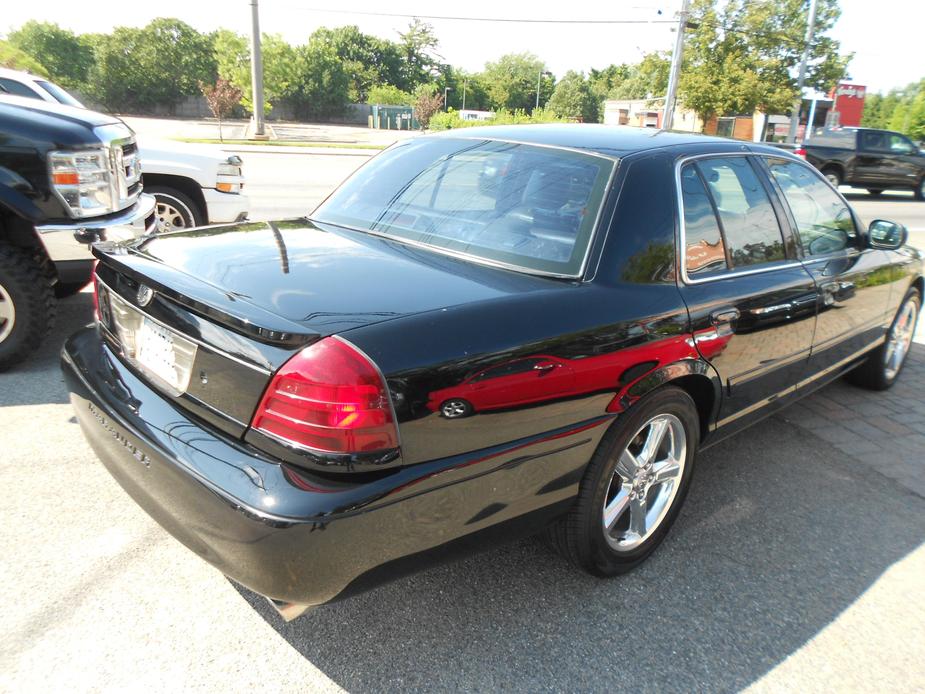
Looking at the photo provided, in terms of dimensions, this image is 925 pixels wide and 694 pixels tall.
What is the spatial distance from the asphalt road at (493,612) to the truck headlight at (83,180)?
1.52 m

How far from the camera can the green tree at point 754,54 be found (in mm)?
Answer: 33844

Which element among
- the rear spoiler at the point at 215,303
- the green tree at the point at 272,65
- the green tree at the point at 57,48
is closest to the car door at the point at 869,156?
the rear spoiler at the point at 215,303

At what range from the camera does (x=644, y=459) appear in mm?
2650

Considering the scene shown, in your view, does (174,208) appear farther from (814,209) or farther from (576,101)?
(576,101)

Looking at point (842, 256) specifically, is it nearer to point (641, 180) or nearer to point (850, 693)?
point (641, 180)

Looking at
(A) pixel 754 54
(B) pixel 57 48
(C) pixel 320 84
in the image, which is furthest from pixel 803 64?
(B) pixel 57 48

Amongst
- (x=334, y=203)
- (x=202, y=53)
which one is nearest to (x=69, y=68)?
(x=202, y=53)

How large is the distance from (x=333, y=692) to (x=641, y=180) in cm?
205

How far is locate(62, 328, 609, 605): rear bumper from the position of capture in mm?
1755

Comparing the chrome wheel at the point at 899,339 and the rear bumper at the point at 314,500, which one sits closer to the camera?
the rear bumper at the point at 314,500

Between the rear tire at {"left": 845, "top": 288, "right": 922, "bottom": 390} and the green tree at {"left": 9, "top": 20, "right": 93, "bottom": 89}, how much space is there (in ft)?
268

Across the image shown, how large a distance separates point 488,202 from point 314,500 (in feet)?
4.87

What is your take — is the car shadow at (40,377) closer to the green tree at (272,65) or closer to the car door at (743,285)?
the car door at (743,285)

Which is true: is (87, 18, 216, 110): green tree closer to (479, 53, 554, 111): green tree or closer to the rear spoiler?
(479, 53, 554, 111): green tree
